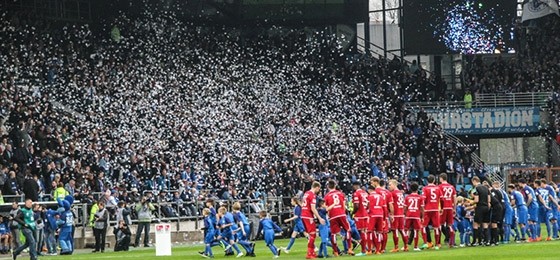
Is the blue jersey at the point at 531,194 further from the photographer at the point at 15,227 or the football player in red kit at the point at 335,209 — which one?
the photographer at the point at 15,227

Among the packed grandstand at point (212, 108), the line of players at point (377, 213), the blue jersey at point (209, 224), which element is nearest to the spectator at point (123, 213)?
the packed grandstand at point (212, 108)

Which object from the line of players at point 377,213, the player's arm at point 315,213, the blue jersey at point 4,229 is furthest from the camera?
the blue jersey at point 4,229

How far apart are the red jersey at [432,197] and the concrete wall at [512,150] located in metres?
37.6

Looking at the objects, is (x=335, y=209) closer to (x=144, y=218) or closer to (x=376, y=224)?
(x=376, y=224)

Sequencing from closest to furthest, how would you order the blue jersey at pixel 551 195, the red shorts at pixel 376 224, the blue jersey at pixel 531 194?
1. the red shorts at pixel 376 224
2. the blue jersey at pixel 531 194
3. the blue jersey at pixel 551 195

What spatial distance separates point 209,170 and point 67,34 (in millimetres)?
8972

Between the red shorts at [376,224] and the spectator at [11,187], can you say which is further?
the spectator at [11,187]

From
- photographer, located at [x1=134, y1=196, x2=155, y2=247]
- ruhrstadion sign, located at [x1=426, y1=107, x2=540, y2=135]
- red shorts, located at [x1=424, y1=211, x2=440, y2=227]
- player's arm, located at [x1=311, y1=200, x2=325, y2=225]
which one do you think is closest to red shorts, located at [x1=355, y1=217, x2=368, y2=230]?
player's arm, located at [x1=311, y1=200, x2=325, y2=225]

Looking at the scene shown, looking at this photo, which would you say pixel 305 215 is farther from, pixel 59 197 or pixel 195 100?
pixel 195 100

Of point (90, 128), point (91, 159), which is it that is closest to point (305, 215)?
point (91, 159)

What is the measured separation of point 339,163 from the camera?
52.9 meters

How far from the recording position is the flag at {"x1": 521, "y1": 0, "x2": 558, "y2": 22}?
65.4 meters

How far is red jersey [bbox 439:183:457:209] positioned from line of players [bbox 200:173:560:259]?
15 millimetres

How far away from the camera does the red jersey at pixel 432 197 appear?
32438mm
